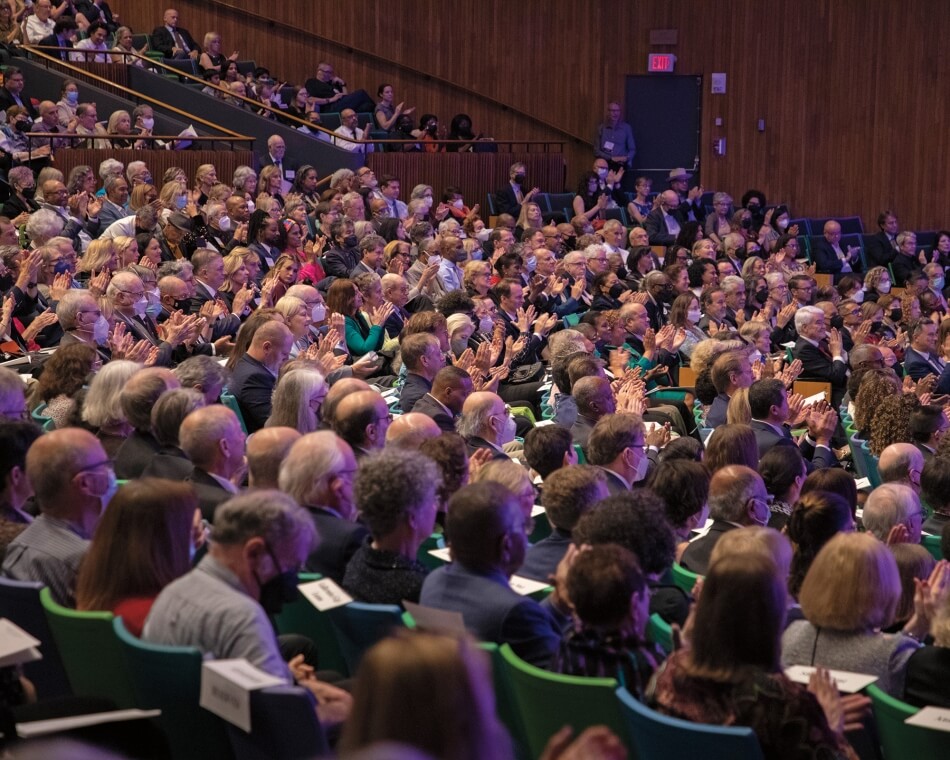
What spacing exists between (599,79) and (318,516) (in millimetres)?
13473

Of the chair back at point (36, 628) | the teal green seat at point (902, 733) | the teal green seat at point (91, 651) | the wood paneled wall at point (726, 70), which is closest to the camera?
the teal green seat at point (902, 733)

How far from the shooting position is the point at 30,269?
275 inches

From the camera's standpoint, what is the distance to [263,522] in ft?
9.71

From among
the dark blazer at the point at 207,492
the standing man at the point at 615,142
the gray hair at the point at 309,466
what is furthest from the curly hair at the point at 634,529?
the standing man at the point at 615,142

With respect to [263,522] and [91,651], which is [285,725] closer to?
[263,522]

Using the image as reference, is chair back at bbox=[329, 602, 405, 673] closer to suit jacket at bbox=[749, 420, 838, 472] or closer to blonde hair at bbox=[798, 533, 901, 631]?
blonde hair at bbox=[798, 533, 901, 631]

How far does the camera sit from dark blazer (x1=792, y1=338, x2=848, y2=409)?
8328 mm

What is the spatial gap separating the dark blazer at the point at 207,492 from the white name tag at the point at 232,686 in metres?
1.34

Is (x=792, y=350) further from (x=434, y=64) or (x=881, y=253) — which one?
(x=434, y=64)

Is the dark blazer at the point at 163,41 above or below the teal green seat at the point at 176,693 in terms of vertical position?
above

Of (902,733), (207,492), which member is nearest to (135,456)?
(207,492)

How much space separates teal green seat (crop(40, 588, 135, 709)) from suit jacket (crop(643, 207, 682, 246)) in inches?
427

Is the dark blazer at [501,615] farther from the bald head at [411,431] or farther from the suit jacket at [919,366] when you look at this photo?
the suit jacket at [919,366]

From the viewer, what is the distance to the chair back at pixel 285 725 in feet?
8.50
